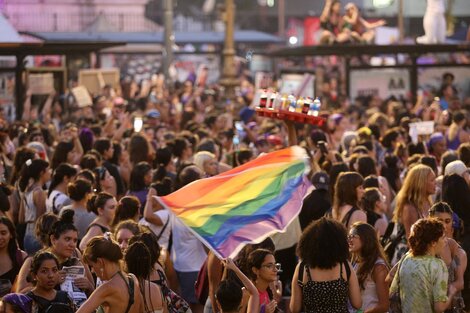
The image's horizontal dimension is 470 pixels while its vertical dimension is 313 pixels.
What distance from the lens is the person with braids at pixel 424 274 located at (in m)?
8.80

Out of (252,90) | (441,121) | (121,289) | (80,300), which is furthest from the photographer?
(252,90)

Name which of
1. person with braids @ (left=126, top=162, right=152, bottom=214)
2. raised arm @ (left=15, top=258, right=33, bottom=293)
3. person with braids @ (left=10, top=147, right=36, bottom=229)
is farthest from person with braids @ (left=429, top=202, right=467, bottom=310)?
person with braids @ (left=10, top=147, right=36, bottom=229)

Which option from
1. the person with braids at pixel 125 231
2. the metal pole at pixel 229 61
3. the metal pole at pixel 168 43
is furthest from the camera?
the metal pole at pixel 168 43

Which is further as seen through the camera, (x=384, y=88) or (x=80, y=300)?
(x=384, y=88)

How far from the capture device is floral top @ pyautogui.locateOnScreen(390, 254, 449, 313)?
8.80 metres

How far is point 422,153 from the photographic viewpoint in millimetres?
15477

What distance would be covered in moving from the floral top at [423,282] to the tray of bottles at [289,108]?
3057 mm

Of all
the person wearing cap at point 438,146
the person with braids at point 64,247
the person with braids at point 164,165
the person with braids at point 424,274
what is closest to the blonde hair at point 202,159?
the person with braids at point 164,165

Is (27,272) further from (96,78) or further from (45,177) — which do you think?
(96,78)

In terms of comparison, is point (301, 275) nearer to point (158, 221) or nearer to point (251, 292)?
point (251, 292)

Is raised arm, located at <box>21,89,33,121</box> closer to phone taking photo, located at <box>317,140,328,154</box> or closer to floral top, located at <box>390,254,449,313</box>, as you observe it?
phone taking photo, located at <box>317,140,328,154</box>

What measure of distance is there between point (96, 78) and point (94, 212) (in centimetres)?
1562

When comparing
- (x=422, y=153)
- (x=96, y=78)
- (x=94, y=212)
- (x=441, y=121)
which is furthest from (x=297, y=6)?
(x=94, y=212)

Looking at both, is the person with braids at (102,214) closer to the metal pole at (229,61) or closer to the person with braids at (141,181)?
the person with braids at (141,181)
